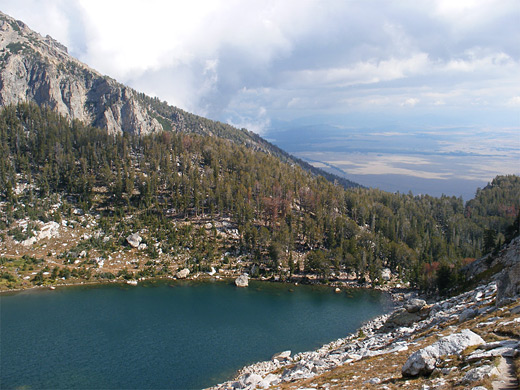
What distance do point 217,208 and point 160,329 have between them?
6746 centimetres

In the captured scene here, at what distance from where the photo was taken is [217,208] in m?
131

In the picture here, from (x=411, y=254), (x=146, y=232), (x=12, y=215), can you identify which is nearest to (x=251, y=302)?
(x=146, y=232)

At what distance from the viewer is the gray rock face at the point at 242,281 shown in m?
94.1

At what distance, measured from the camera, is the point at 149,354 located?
56.2 metres

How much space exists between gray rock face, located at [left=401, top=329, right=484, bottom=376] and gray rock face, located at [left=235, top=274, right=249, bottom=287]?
253 feet

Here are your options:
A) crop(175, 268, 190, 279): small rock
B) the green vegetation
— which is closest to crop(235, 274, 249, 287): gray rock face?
the green vegetation

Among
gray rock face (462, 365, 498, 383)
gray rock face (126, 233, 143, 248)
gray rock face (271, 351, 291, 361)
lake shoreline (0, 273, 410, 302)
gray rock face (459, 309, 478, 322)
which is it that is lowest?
gray rock face (271, 351, 291, 361)

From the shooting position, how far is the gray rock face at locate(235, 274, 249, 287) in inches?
3703

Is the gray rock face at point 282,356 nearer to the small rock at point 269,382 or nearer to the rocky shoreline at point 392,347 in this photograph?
the rocky shoreline at point 392,347

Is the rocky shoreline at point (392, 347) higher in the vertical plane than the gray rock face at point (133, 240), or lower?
lower

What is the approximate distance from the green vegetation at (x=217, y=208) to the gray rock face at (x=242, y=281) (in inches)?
349

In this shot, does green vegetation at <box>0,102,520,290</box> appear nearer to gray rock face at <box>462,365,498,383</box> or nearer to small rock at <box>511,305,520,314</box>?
small rock at <box>511,305,520,314</box>

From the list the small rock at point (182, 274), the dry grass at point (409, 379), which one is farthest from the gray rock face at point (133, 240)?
the dry grass at point (409, 379)

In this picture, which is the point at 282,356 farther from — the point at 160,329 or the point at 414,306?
the point at 160,329
